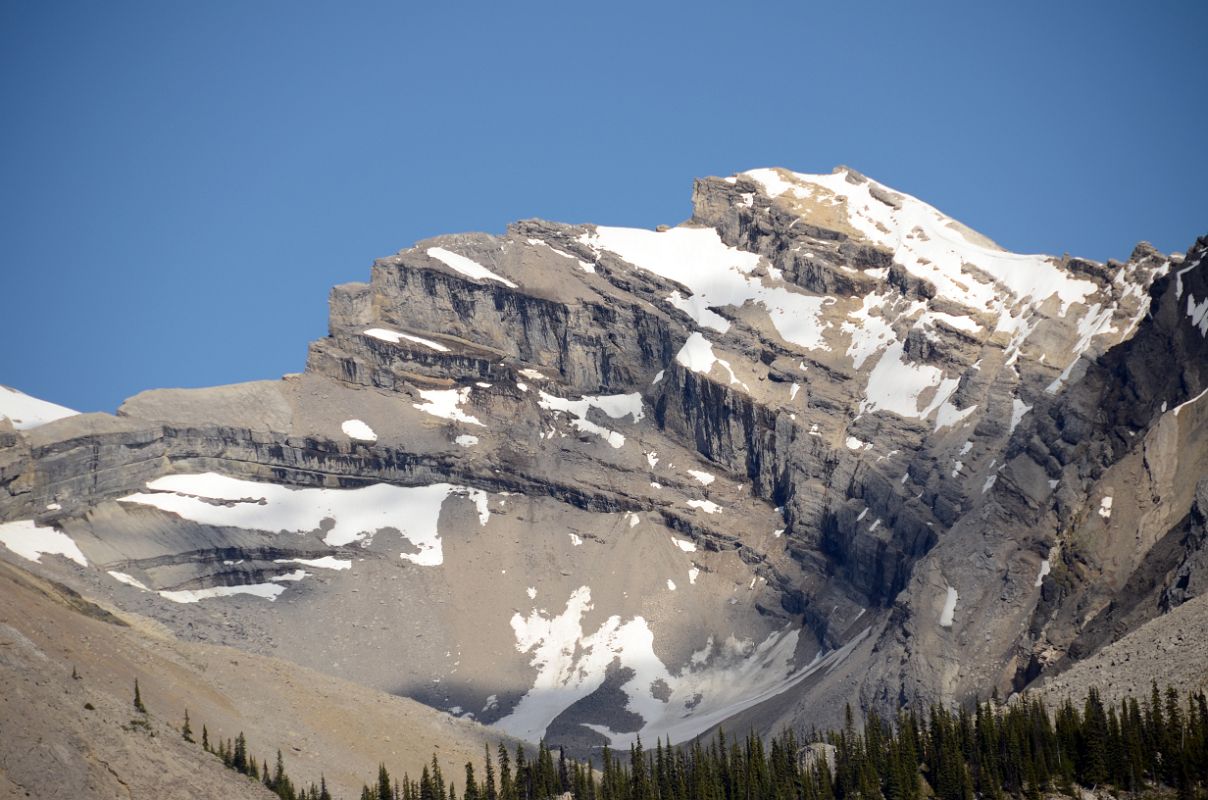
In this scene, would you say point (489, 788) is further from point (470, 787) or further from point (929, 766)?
point (929, 766)

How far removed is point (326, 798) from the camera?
165625 mm

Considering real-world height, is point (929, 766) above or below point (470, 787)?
above

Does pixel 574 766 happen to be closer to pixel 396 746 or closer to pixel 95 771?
pixel 396 746

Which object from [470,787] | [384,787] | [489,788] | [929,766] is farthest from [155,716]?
[929,766]

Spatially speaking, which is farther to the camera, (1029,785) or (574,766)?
(574,766)

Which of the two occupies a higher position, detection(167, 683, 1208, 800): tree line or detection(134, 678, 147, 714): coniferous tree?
detection(134, 678, 147, 714): coniferous tree

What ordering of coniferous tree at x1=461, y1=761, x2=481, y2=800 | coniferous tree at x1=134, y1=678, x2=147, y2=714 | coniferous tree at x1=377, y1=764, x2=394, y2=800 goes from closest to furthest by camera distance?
coniferous tree at x1=134, y1=678, x2=147, y2=714 → coniferous tree at x1=377, y1=764, x2=394, y2=800 → coniferous tree at x1=461, y1=761, x2=481, y2=800

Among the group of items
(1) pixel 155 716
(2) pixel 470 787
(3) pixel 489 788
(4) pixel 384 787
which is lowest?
(3) pixel 489 788

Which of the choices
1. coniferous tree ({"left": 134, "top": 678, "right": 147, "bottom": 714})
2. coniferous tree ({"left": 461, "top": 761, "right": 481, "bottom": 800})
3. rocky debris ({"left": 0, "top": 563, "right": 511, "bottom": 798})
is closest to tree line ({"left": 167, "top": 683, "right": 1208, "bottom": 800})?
Result: coniferous tree ({"left": 461, "top": 761, "right": 481, "bottom": 800})

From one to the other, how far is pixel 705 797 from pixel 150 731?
44.1m

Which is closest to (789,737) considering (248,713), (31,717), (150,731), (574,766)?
(574,766)

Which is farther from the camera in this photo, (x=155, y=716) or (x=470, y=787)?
(x=470, y=787)

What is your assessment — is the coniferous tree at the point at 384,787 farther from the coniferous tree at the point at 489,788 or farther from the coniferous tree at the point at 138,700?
the coniferous tree at the point at 138,700

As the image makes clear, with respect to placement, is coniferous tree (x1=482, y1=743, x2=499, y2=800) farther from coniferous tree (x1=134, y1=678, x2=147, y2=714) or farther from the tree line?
coniferous tree (x1=134, y1=678, x2=147, y2=714)
